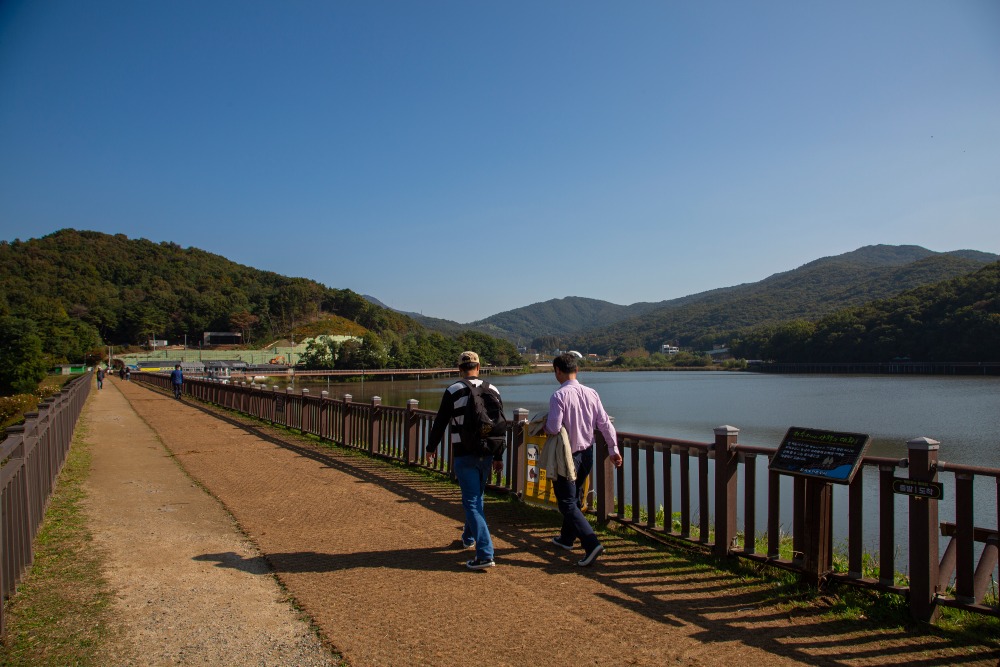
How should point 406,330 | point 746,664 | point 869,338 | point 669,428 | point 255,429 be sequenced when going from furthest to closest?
point 406,330 → point 869,338 → point 669,428 → point 255,429 → point 746,664

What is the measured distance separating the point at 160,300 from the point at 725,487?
185279mm

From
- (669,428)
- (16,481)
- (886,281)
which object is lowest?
(669,428)

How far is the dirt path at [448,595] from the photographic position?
362 centimetres

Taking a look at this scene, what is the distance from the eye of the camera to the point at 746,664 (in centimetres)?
348

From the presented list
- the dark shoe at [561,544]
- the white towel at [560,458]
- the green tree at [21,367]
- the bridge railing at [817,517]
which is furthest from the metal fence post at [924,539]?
the green tree at [21,367]

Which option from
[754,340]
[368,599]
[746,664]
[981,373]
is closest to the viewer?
[746,664]

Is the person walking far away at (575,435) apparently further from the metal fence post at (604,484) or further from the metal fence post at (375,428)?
the metal fence post at (375,428)

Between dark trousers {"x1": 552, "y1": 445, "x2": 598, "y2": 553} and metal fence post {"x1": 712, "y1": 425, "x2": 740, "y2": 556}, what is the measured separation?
3.29 ft

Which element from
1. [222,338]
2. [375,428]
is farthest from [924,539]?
[222,338]

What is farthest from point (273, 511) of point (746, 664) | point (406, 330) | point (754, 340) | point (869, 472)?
point (406, 330)

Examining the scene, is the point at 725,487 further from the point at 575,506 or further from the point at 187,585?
the point at 187,585

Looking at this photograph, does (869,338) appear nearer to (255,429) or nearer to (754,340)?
(754,340)

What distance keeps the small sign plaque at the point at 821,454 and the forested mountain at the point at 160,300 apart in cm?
11299

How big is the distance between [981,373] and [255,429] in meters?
87.7
